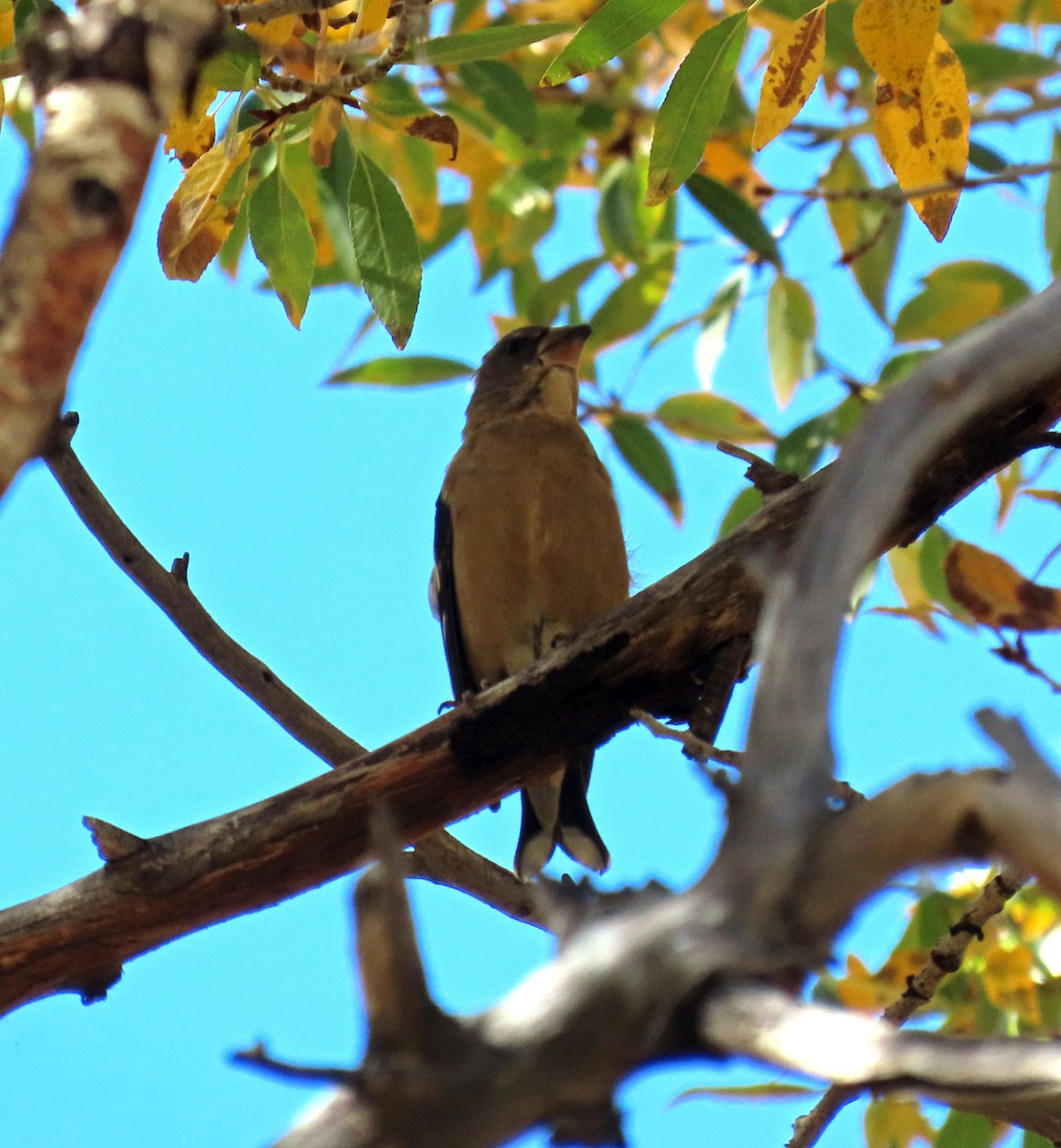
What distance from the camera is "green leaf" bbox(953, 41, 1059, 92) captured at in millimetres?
5758

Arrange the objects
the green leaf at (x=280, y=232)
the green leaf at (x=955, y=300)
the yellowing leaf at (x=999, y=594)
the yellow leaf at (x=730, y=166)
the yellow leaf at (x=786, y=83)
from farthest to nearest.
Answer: the yellow leaf at (x=730, y=166)
the green leaf at (x=955, y=300)
the yellowing leaf at (x=999, y=594)
the green leaf at (x=280, y=232)
the yellow leaf at (x=786, y=83)

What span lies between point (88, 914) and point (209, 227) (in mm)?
1906

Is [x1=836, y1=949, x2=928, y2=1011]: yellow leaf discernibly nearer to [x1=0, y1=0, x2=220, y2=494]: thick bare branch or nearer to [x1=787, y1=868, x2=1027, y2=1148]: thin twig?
[x1=787, y1=868, x2=1027, y2=1148]: thin twig

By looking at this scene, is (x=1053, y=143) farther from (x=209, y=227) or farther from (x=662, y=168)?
(x=209, y=227)

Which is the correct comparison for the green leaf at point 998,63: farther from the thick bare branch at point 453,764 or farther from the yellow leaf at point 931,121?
the thick bare branch at point 453,764

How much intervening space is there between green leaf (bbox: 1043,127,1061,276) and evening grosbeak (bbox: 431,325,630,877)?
6.71ft

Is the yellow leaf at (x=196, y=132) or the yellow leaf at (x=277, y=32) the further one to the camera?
the yellow leaf at (x=277, y=32)

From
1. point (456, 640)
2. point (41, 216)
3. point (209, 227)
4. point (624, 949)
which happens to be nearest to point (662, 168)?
point (209, 227)

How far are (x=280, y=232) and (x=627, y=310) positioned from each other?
2786 millimetres

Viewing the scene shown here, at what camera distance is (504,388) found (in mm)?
7402

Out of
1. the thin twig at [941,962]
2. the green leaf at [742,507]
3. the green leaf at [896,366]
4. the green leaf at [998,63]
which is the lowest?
the thin twig at [941,962]

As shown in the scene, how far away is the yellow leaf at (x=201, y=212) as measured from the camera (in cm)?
382

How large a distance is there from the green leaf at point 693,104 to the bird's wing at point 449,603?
2932 millimetres

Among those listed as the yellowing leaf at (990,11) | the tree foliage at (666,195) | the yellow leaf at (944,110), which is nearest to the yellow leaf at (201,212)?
the tree foliage at (666,195)
